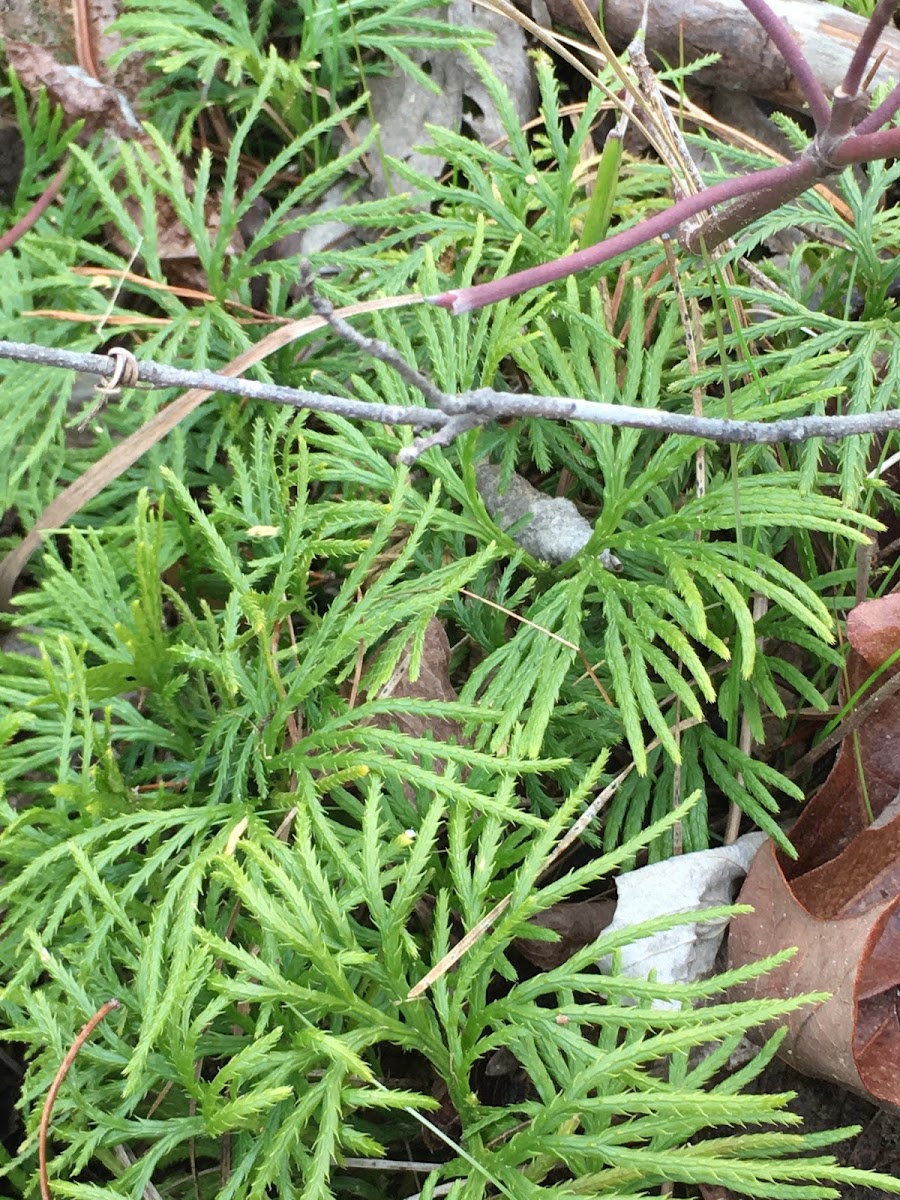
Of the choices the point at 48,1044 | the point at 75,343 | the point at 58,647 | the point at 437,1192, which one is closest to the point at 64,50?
the point at 75,343

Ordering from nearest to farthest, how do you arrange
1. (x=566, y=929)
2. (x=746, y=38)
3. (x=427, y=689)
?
(x=566, y=929) → (x=427, y=689) → (x=746, y=38)

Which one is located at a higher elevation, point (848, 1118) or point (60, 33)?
point (60, 33)

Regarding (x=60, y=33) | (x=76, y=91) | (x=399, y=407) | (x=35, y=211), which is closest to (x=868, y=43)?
(x=399, y=407)

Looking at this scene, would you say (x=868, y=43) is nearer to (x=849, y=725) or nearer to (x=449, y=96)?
(x=849, y=725)

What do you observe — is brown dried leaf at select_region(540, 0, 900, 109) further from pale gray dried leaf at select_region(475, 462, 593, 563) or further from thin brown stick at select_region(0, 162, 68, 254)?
thin brown stick at select_region(0, 162, 68, 254)

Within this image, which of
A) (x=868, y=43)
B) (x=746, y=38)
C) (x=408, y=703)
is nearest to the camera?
(x=868, y=43)

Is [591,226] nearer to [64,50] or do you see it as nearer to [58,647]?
[58,647]

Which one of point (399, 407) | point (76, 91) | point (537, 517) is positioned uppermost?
point (399, 407)

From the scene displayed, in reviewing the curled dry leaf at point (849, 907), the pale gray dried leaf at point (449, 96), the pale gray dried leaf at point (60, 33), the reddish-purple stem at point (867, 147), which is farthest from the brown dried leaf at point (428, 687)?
the pale gray dried leaf at point (60, 33)

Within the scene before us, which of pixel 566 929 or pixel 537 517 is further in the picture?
pixel 537 517
